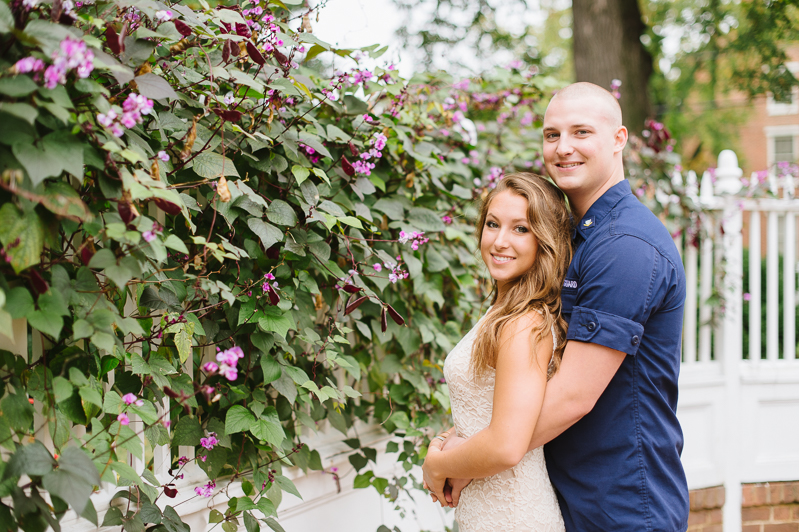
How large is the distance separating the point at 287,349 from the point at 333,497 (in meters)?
0.96

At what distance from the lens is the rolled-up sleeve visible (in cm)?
126

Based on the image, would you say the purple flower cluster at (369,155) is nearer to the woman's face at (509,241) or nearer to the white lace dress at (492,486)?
the woman's face at (509,241)

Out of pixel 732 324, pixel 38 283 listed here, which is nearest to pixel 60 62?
pixel 38 283

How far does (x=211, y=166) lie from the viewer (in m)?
1.45

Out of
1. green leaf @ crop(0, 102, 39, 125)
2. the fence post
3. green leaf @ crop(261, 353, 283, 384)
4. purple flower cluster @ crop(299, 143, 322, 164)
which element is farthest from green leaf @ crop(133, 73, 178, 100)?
the fence post

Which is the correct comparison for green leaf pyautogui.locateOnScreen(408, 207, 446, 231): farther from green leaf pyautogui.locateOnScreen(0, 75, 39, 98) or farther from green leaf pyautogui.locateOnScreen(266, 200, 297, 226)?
green leaf pyautogui.locateOnScreen(0, 75, 39, 98)

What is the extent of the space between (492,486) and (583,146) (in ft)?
3.33

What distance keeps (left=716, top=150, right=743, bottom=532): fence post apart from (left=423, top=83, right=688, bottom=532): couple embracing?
9.03ft

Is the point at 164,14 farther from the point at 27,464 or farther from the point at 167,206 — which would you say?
the point at 27,464

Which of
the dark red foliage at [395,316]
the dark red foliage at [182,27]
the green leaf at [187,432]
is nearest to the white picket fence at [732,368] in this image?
the dark red foliage at [395,316]

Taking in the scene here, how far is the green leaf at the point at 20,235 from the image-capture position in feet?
3.13

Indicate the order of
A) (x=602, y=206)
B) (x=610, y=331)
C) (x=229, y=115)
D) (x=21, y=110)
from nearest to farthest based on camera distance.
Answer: (x=21, y=110) < (x=610, y=331) < (x=229, y=115) < (x=602, y=206)

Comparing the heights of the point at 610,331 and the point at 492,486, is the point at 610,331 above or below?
above

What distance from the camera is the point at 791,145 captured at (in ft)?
61.5
